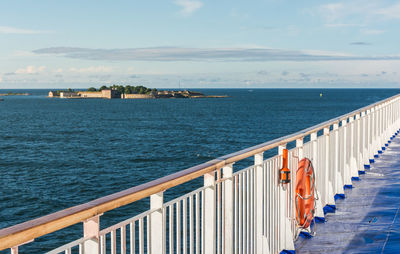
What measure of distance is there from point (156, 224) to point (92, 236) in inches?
21.5

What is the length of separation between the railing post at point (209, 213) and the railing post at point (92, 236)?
1.13 metres

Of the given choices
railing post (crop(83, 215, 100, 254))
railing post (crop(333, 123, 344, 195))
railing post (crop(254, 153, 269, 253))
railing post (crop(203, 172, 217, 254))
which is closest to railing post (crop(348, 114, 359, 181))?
railing post (crop(333, 123, 344, 195))

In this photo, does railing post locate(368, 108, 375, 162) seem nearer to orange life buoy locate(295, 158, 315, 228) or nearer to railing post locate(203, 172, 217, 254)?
orange life buoy locate(295, 158, 315, 228)

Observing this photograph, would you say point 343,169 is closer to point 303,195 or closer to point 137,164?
point 303,195

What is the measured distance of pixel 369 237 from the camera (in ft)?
15.5

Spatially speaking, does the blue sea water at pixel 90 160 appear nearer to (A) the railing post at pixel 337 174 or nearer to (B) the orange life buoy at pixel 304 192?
(A) the railing post at pixel 337 174

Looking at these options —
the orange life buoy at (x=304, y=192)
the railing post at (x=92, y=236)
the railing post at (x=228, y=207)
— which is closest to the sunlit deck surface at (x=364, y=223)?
the orange life buoy at (x=304, y=192)

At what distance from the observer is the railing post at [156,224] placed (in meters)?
2.32

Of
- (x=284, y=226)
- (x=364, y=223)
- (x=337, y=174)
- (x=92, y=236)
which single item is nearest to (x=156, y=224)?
(x=92, y=236)

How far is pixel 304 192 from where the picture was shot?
4.63 meters

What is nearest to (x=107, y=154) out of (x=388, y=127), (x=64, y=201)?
(x=64, y=201)

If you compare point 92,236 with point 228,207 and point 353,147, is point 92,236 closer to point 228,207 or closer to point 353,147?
point 228,207

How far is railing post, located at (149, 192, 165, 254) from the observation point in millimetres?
2318

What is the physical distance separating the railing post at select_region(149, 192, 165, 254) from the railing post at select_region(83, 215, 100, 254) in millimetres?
493
